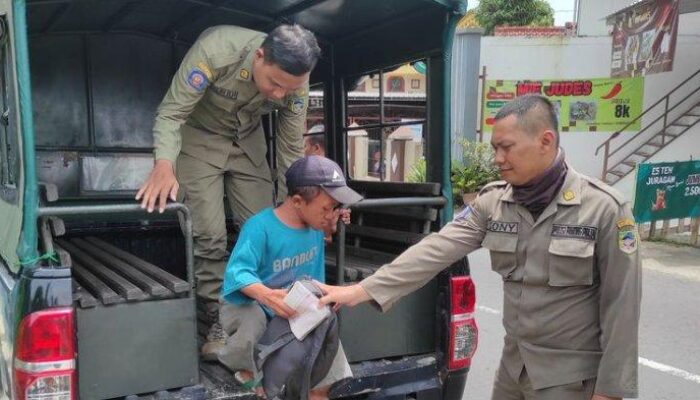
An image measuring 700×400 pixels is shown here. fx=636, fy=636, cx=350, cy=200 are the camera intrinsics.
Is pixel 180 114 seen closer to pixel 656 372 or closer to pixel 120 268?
pixel 120 268

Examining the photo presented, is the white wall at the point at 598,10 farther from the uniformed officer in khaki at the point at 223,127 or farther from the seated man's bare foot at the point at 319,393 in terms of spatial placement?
the seated man's bare foot at the point at 319,393

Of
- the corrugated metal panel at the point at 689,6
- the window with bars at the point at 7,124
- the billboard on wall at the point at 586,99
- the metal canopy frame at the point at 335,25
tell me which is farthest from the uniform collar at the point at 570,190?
the billboard on wall at the point at 586,99

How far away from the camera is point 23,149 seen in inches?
84.4

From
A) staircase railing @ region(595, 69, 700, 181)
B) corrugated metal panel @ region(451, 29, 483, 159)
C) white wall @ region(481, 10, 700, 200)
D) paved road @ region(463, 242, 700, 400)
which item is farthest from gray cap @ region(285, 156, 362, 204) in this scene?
white wall @ region(481, 10, 700, 200)

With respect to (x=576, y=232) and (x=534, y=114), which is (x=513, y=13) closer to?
(x=534, y=114)

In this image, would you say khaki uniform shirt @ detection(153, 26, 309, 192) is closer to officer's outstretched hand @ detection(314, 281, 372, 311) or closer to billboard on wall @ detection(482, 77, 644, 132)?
officer's outstretched hand @ detection(314, 281, 372, 311)

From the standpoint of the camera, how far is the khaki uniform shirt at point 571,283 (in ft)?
6.45

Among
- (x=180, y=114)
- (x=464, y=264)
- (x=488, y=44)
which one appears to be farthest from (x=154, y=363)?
(x=488, y=44)

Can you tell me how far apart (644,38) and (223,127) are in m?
11.5

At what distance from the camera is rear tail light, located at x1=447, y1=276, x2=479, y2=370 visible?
114 inches

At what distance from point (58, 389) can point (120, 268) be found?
81 cm

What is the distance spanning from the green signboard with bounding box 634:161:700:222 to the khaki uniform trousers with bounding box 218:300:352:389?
810 cm

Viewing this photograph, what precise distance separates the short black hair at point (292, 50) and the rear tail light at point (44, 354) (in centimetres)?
124

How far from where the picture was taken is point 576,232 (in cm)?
205
